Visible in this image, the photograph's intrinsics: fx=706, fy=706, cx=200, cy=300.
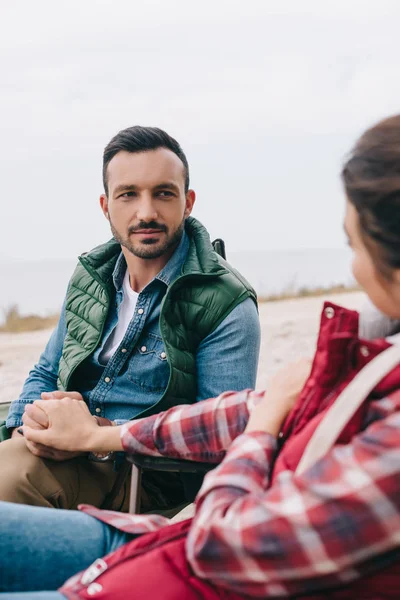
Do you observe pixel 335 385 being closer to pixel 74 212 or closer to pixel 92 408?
pixel 92 408

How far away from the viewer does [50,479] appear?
2.03 metres

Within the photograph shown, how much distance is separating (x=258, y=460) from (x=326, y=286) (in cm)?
1302

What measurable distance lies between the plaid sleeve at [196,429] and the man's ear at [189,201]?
3.60ft

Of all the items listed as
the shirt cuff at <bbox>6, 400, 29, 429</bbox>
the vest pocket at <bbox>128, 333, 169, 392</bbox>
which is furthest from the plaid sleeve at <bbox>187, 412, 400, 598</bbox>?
the shirt cuff at <bbox>6, 400, 29, 429</bbox>

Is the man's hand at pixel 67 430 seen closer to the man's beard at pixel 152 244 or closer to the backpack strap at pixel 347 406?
the man's beard at pixel 152 244

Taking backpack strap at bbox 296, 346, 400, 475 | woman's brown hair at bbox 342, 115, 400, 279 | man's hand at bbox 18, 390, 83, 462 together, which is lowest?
man's hand at bbox 18, 390, 83, 462

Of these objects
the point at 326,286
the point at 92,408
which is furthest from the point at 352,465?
the point at 326,286

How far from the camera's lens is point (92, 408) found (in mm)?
2359

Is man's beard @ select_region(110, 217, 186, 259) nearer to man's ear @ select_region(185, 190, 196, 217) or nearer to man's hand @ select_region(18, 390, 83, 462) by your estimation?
man's ear @ select_region(185, 190, 196, 217)

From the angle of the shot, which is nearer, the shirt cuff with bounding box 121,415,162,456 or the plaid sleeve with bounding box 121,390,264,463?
the plaid sleeve with bounding box 121,390,264,463

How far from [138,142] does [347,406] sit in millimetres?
1605

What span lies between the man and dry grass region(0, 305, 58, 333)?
8789mm

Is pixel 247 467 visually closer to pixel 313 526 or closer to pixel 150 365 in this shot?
pixel 313 526

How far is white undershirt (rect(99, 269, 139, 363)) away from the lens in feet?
7.88
